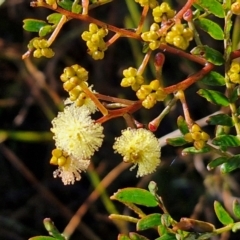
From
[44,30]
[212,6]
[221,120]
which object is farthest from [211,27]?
[44,30]

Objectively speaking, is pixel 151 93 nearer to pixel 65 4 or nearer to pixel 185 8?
pixel 185 8

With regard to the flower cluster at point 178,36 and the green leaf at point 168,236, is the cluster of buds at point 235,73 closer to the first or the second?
the flower cluster at point 178,36

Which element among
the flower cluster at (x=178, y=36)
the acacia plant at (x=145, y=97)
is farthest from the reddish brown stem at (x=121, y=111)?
the flower cluster at (x=178, y=36)

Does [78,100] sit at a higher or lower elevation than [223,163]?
higher

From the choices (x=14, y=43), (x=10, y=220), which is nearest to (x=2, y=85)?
(x=14, y=43)

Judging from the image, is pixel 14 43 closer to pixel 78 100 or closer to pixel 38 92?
pixel 38 92

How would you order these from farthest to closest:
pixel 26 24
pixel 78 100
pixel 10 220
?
pixel 10 220
pixel 26 24
pixel 78 100
